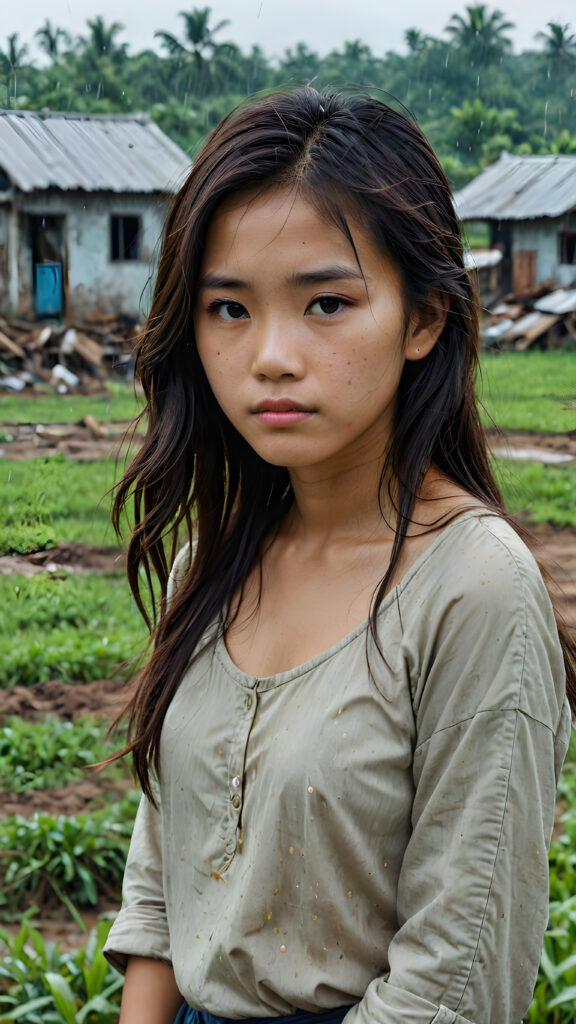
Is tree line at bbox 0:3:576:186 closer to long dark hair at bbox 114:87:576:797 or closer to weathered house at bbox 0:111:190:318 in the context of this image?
weathered house at bbox 0:111:190:318

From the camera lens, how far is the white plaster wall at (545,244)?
9.25ft

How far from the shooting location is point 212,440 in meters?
1.43

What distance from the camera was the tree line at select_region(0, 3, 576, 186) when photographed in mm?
2617

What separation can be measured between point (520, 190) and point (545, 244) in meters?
0.16

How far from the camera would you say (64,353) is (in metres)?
2.67

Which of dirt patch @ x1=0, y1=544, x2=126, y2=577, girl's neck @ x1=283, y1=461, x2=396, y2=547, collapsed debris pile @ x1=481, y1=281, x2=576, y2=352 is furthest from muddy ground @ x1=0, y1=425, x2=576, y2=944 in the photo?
girl's neck @ x1=283, y1=461, x2=396, y2=547

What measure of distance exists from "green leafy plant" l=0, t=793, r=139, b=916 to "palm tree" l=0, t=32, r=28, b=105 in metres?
1.66

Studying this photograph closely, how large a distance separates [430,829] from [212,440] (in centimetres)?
61

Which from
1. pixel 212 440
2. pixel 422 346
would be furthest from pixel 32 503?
pixel 422 346

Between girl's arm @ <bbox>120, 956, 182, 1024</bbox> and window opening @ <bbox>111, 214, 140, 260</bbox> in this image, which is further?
window opening @ <bbox>111, 214, 140, 260</bbox>

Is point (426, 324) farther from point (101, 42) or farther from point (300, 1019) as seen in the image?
point (101, 42)

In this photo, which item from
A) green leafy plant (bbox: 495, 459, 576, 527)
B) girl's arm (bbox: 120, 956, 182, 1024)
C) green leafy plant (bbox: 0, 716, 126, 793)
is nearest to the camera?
girl's arm (bbox: 120, 956, 182, 1024)

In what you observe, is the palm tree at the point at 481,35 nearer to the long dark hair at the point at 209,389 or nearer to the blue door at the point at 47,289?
the blue door at the point at 47,289

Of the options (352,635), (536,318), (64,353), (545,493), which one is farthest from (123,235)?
(352,635)
